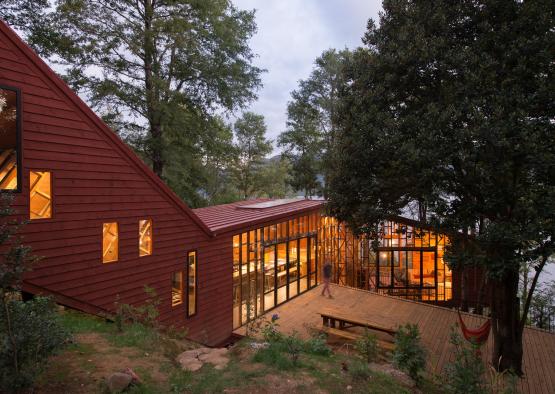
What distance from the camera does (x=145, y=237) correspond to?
30.6 ft

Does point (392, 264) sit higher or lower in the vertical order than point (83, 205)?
lower

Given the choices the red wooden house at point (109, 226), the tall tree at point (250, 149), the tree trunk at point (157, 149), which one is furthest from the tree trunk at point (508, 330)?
the tall tree at point (250, 149)

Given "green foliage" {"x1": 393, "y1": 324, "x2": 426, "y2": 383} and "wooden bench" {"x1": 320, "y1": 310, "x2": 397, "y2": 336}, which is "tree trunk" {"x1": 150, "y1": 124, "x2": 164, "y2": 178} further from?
"green foliage" {"x1": 393, "y1": 324, "x2": 426, "y2": 383}

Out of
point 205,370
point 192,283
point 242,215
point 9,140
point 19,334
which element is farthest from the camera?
point 242,215

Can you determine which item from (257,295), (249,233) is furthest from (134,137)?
(257,295)

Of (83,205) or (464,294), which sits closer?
(83,205)

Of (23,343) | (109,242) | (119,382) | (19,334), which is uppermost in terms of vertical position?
(109,242)

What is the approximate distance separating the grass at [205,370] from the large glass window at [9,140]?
294cm

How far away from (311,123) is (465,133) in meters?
24.1

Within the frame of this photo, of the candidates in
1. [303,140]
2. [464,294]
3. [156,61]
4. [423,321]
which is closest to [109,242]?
[156,61]

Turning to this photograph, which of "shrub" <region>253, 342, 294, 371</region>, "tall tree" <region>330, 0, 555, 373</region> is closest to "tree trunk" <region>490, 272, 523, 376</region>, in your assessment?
"tall tree" <region>330, 0, 555, 373</region>

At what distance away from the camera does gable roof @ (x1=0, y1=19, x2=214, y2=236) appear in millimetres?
6621

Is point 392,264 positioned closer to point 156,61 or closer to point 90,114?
point 156,61

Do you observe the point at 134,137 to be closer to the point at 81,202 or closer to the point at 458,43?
the point at 81,202
